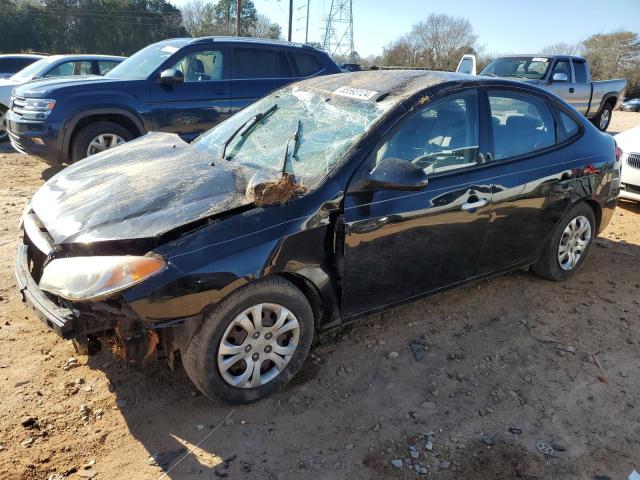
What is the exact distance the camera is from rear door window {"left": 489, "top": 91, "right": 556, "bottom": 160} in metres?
3.53

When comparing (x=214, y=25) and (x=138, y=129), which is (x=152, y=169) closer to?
(x=138, y=129)

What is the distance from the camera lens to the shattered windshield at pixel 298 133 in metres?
2.99

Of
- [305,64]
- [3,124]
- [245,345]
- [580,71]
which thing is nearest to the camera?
[245,345]

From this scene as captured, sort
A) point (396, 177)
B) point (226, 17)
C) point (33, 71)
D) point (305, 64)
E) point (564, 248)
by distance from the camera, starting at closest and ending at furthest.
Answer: point (396, 177) → point (564, 248) → point (305, 64) → point (33, 71) → point (226, 17)

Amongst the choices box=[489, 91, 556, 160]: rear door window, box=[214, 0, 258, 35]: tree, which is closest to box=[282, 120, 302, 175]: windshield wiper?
box=[489, 91, 556, 160]: rear door window

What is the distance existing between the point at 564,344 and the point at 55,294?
319 cm

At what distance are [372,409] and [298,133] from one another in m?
1.75

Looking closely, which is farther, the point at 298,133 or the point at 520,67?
the point at 520,67

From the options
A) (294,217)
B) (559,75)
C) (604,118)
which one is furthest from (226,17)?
(294,217)

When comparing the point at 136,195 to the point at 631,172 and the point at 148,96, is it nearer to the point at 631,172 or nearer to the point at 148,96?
the point at 148,96

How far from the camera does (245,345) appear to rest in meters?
2.68

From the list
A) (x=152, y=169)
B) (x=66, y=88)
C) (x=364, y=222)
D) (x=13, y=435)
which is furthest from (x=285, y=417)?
(x=66, y=88)

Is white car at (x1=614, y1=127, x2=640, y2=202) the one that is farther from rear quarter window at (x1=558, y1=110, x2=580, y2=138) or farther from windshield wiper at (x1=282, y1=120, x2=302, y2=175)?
windshield wiper at (x1=282, y1=120, x2=302, y2=175)

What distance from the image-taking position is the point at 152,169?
3225mm
